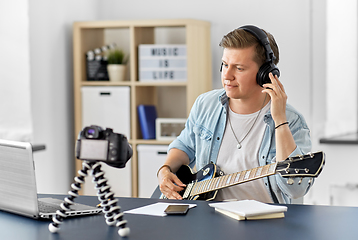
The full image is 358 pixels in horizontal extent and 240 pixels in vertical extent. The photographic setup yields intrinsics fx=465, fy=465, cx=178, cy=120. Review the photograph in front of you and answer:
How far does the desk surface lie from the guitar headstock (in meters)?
0.12

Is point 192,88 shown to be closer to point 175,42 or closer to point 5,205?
point 175,42

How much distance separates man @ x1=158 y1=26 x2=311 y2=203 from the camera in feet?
5.73

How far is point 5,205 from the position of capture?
52.3 inches

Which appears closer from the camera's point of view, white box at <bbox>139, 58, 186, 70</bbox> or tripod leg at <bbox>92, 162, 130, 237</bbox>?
tripod leg at <bbox>92, 162, 130, 237</bbox>

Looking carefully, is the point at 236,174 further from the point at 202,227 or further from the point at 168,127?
the point at 168,127

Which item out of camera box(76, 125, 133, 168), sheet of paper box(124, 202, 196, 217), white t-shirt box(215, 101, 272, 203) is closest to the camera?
camera box(76, 125, 133, 168)

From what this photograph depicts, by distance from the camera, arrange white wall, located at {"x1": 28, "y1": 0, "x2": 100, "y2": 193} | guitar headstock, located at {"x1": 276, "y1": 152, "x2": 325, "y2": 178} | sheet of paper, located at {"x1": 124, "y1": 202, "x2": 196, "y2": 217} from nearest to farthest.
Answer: guitar headstock, located at {"x1": 276, "y1": 152, "x2": 325, "y2": 178}, sheet of paper, located at {"x1": 124, "y1": 202, "x2": 196, "y2": 217}, white wall, located at {"x1": 28, "y1": 0, "x2": 100, "y2": 193}

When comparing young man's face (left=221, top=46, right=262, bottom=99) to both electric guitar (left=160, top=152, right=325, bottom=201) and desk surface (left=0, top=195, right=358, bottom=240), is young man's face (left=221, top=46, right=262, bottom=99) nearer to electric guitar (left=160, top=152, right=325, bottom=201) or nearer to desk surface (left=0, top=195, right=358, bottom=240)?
electric guitar (left=160, top=152, right=325, bottom=201)

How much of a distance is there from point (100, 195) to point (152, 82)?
2.33 metres

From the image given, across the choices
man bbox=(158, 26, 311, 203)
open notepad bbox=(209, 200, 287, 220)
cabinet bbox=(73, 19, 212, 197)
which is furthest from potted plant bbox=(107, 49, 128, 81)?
open notepad bbox=(209, 200, 287, 220)

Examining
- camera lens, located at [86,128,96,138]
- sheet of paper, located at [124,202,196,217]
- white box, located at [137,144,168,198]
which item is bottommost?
white box, located at [137,144,168,198]

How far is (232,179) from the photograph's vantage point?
1.55 metres

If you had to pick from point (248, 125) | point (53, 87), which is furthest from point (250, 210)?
point (53, 87)

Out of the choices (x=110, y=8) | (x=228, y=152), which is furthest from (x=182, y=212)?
(x=110, y=8)
